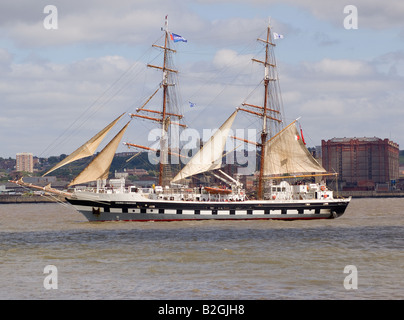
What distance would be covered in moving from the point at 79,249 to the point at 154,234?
36.9 feet

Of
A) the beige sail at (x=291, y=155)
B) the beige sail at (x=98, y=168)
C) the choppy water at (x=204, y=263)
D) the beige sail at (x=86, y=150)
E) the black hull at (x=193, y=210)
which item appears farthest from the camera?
the beige sail at (x=291, y=155)

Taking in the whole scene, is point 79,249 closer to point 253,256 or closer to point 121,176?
point 253,256

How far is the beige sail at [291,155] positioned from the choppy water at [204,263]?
22.5 metres

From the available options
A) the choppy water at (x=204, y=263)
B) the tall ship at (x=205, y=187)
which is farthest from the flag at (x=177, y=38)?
the choppy water at (x=204, y=263)

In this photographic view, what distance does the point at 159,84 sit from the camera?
7725 cm

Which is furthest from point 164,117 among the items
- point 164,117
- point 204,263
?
point 204,263

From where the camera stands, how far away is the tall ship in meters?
67.5

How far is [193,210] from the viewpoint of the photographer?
68.2 meters

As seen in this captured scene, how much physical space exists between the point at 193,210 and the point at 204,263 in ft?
116

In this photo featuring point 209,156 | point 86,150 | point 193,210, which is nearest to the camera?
point 86,150

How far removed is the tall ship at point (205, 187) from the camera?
221 ft

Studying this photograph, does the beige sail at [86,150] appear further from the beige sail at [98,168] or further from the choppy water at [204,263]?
the choppy water at [204,263]

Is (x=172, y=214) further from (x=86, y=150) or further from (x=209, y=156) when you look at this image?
(x=86, y=150)
